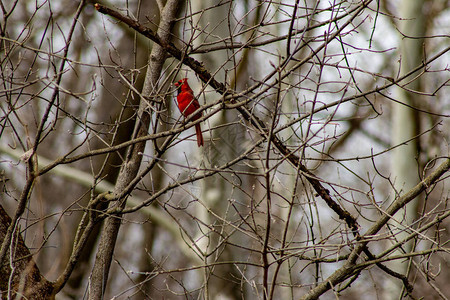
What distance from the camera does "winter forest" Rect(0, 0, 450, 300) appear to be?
9.46 feet

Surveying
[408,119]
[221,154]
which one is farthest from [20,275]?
[408,119]

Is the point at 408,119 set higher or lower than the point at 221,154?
higher

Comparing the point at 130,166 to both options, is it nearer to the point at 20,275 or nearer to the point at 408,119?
the point at 20,275

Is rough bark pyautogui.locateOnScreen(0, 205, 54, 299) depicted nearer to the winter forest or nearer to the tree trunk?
the winter forest

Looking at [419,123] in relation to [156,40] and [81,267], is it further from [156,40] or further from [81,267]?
[81,267]

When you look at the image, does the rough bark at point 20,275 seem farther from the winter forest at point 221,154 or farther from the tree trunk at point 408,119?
the tree trunk at point 408,119

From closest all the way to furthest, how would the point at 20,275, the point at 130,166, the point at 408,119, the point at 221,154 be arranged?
the point at 20,275 < the point at 130,166 < the point at 221,154 < the point at 408,119

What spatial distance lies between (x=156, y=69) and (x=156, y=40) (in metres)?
0.39

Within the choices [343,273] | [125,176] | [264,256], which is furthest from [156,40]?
[343,273]

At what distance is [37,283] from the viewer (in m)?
3.19

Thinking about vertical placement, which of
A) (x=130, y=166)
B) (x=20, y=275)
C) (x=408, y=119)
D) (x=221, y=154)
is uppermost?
(x=408, y=119)

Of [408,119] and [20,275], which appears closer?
[20,275]

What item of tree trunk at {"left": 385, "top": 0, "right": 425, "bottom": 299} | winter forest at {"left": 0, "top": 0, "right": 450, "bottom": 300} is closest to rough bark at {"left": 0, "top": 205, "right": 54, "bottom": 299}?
winter forest at {"left": 0, "top": 0, "right": 450, "bottom": 300}

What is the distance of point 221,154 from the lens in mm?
4840
